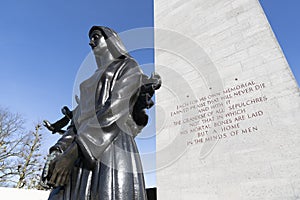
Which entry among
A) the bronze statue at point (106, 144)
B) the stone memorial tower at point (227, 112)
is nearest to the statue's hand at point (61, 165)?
the bronze statue at point (106, 144)

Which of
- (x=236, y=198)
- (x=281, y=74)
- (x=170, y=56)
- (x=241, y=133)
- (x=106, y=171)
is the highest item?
(x=170, y=56)

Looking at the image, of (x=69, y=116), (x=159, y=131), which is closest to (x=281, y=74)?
(x=159, y=131)

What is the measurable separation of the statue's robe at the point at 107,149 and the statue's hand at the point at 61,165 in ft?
0.15

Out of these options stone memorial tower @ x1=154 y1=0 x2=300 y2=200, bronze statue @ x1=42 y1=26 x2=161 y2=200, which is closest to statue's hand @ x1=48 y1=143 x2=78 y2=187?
bronze statue @ x1=42 y1=26 x2=161 y2=200

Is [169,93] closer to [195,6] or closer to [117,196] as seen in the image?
[195,6]

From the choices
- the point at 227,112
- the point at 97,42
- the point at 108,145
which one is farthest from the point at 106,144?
the point at 227,112

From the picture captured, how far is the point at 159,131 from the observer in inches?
196

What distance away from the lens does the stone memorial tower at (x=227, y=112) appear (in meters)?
3.32

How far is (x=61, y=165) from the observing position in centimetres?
102

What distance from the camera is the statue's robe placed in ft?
3.34

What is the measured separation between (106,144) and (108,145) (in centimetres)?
3

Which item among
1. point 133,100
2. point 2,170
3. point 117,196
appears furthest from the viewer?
point 2,170

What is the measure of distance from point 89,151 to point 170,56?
514 cm

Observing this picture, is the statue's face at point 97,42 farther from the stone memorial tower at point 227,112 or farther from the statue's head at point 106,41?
the stone memorial tower at point 227,112
